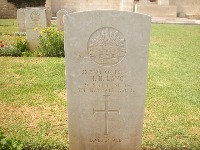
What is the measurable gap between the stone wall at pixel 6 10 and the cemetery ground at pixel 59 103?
1713 centimetres

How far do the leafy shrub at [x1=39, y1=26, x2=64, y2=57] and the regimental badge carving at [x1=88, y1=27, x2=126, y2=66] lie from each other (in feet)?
20.7

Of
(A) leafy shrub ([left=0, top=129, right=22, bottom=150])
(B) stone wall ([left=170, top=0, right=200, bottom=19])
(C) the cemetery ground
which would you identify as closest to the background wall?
(B) stone wall ([left=170, top=0, right=200, bottom=19])

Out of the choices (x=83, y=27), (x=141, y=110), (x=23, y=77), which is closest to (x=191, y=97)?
(x=141, y=110)

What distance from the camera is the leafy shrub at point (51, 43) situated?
923 centimetres

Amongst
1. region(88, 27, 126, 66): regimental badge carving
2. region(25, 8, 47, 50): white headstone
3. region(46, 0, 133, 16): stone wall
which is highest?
region(46, 0, 133, 16): stone wall

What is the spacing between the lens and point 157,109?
5195mm

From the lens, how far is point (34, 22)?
9750mm

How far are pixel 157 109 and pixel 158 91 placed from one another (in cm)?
107

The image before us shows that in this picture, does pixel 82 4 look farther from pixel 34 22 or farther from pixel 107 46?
pixel 107 46

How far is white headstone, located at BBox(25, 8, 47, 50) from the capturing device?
9.65 meters

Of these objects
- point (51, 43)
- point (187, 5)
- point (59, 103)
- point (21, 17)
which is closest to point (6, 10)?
point (21, 17)

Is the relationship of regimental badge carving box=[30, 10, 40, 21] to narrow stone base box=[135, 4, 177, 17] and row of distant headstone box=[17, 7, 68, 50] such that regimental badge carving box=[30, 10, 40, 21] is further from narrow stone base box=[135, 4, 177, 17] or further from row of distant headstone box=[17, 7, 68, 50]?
narrow stone base box=[135, 4, 177, 17]

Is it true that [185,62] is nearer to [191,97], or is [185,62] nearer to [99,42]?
[191,97]

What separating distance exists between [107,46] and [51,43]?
6346 millimetres
